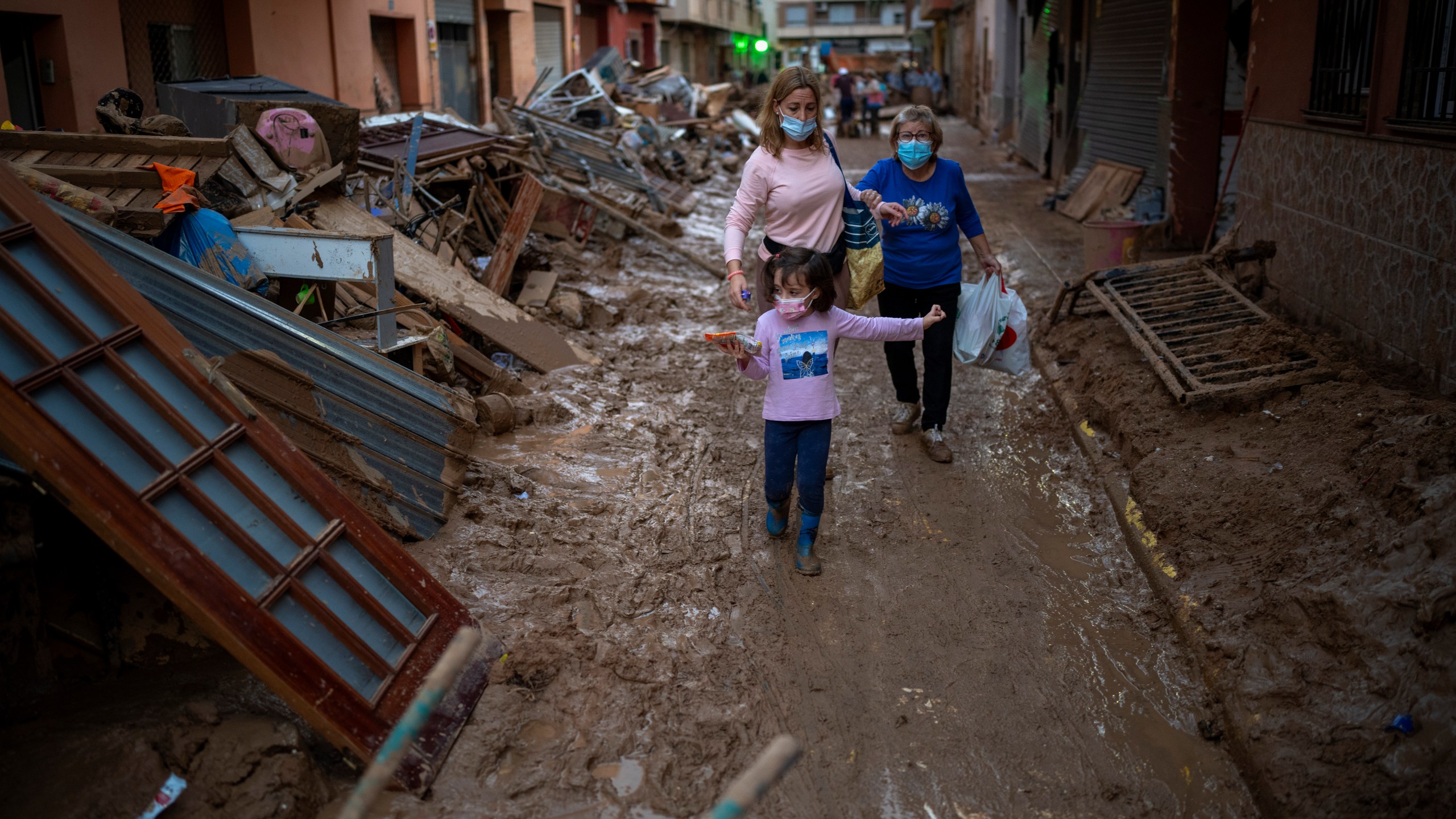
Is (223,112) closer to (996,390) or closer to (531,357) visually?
(531,357)

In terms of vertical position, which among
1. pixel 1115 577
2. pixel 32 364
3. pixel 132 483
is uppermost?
pixel 32 364

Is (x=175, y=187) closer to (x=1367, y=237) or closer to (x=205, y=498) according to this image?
(x=205, y=498)

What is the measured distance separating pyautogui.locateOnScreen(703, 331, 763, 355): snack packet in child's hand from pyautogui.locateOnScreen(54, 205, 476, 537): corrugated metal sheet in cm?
141

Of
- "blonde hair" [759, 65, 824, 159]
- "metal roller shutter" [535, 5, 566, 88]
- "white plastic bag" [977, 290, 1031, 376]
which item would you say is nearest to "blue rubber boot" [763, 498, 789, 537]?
"blonde hair" [759, 65, 824, 159]

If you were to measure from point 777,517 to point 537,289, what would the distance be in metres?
4.38

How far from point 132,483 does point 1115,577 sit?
3.62m

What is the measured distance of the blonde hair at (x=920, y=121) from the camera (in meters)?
4.85

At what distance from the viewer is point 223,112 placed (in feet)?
23.1

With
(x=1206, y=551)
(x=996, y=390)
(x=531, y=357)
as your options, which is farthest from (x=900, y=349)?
(x=531, y=357)

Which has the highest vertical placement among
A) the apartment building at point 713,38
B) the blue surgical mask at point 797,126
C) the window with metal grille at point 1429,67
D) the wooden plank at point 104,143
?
the apartment building at point 713,38

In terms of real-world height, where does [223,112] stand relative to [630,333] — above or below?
above

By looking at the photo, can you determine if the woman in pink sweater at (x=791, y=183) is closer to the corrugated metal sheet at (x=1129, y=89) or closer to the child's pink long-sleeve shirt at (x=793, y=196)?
the child's pink long-sleeve shirt at (x=793, y=196)

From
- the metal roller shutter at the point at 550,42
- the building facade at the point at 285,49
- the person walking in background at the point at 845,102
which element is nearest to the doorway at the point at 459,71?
the building facade at the point at 285,49

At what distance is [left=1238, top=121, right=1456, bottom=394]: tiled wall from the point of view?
481 cm
